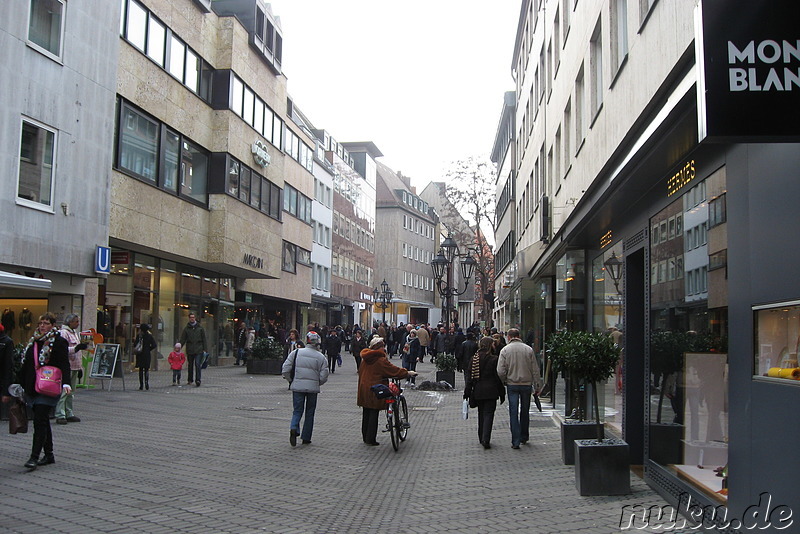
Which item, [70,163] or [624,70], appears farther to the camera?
[70,163]

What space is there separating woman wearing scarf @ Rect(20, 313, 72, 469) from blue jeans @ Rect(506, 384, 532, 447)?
662 cm

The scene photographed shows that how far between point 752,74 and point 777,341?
217 centimetres

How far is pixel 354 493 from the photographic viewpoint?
30.1 ft

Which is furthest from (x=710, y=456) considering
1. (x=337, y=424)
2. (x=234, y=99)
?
(x=234, y=99)

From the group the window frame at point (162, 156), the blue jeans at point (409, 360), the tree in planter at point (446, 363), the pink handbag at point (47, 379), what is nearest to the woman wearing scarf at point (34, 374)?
the pink handbag at point (47, 379)

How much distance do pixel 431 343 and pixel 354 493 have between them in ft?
118

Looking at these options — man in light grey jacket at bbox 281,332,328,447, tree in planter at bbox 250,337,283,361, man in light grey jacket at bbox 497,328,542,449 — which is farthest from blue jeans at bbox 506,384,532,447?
tree in planter at bbox 250,337,283,361

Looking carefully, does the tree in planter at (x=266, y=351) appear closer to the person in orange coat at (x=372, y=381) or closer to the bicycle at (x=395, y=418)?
the bicycle at (x=395, y=418)

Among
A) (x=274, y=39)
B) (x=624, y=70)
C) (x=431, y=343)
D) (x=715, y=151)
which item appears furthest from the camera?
(x=431, y=343)

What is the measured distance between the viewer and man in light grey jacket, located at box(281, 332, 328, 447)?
42.5 feet

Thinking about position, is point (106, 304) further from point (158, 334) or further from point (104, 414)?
point (104, 414)

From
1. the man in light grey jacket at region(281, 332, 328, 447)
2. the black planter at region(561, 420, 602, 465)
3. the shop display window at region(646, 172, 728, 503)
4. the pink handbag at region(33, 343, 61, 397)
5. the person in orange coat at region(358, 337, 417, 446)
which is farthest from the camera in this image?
the person in orange coat at region(358, 337, 417, 446)

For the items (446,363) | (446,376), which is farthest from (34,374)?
(446,376)

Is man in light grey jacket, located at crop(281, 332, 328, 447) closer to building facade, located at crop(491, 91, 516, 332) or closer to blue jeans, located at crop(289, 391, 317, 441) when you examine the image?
blue jeans, located at crop(289, 391, 317, 441)
